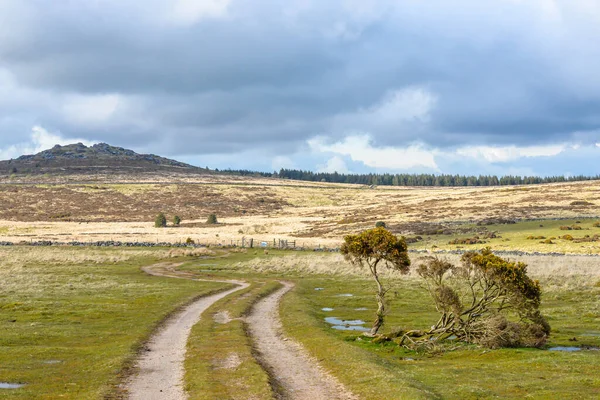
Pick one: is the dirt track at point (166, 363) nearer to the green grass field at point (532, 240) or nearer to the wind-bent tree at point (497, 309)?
the wind-bent tree at point (497, 309)

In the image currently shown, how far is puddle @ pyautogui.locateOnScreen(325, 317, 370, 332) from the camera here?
3453cm

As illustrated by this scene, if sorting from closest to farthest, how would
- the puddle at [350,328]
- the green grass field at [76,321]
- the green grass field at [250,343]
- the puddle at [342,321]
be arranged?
1. the green grass field at [250,343]
2. the green grass field at [76,321]
3. the puddle at [350,328]
4. the puddle at [342,321]

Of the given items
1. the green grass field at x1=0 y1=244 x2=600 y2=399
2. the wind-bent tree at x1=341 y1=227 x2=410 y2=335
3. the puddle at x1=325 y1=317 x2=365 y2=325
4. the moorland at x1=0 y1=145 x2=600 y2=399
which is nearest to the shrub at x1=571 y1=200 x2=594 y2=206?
the moorland at x1=0 y1=145 x2=600 y2=399

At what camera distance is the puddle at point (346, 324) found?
113 ft

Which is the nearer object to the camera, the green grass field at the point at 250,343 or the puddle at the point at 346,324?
the green grass field at the point at 250,343

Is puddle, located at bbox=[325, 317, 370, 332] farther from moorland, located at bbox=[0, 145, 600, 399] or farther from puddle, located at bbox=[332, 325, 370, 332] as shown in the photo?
moorland, located at bbox=[0, 145, 600, 399]

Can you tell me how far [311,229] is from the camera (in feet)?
451

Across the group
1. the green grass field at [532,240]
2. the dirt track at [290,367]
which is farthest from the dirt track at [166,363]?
the green grass field at [532,240]

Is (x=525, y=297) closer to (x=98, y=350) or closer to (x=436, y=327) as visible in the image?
(x=436, y=327)

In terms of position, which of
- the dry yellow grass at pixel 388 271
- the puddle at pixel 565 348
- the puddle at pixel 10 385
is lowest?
the dry yellow grass at pixel 388 271

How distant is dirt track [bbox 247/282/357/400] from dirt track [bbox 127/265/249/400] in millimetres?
3538

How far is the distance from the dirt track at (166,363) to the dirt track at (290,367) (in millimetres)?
3538

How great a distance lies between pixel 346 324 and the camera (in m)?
36.5

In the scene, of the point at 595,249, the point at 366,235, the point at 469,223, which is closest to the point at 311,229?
the point at 469,223
